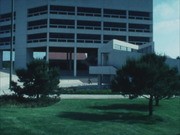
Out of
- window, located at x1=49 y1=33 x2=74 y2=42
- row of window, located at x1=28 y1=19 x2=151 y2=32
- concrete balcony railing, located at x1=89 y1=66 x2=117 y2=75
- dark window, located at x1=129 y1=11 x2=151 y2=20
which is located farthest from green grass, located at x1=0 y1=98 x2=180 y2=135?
dark window, located at x1=129 y1=11 x2=151 y2=20

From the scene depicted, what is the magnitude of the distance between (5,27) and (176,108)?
64.9m

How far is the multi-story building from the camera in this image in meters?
79.9

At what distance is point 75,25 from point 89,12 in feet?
14.5

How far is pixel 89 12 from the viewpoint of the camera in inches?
3243

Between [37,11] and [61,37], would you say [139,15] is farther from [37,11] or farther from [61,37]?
[37,11]

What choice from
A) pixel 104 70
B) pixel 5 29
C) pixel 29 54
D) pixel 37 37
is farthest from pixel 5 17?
pixel 104 70

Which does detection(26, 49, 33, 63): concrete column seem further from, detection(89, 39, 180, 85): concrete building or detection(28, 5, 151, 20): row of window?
detection(89, 39, 180, 85): concrete building

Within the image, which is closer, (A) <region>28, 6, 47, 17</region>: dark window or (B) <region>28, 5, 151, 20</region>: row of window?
(B) <region>28, 5, 151, 20</region>: row of window

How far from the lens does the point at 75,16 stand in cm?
8069

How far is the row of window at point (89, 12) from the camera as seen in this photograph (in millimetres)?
80350

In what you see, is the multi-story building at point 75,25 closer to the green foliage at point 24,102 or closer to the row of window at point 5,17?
the row of window at point 5,17

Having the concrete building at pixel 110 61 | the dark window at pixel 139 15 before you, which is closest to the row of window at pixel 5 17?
the dark window at pixel 139 15

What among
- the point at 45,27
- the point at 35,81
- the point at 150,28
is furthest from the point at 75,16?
the point at 35,81

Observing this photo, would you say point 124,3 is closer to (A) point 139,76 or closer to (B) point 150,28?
(B) point 150,28
